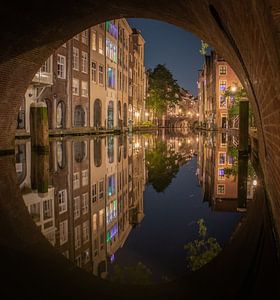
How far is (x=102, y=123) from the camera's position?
130ft

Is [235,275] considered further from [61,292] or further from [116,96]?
[116,96]

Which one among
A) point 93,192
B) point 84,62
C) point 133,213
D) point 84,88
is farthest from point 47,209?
point 84,62

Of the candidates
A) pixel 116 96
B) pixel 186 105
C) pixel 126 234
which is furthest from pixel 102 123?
pixel 186 105

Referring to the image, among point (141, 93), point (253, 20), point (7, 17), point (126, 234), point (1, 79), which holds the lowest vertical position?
point (126, 234)

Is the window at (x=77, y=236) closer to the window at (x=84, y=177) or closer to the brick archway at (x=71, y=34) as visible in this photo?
the brick archway at (x=71, y=34)

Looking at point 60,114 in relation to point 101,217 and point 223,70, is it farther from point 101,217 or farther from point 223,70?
point 223,70

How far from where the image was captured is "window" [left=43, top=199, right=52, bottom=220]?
5.70 meters

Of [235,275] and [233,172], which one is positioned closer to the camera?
[235,275]

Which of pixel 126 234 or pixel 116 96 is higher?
pixel 116 96

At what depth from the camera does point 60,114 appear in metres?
31.0

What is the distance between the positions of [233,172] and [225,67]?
51.8m

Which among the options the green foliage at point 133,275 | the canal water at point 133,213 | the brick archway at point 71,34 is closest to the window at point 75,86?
the brick archway at point 71,34

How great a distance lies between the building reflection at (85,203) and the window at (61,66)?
751 inches

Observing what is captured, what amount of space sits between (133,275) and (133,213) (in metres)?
2.76
